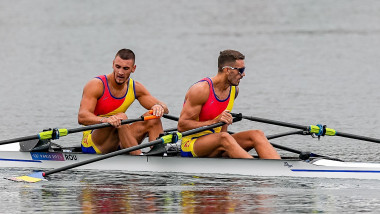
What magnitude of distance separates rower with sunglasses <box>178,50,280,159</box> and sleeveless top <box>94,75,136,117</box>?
105 centimetres

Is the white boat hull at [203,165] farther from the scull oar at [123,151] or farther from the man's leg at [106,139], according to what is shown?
the scull oar at [123,151]

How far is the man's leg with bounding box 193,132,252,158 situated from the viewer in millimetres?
13969

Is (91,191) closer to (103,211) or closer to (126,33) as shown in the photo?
(103,211)

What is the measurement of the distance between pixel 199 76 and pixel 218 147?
15.1 m

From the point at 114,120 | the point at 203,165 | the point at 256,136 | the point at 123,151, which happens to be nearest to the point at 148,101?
the point at 114,120

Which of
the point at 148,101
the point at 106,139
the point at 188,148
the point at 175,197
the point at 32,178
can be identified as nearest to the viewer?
the point at 175,197

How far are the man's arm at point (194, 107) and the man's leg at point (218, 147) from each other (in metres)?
0.21

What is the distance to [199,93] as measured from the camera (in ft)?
46.2

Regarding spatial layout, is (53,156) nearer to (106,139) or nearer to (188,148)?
(106,139)

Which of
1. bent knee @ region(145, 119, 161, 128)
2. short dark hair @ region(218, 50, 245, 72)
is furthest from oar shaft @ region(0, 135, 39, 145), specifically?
short dark hair @ region(218, 50, 245, 72)

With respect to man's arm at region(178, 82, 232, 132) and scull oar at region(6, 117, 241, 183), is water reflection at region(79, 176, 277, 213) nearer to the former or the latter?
scull oar at region(6, 117, 241, 183)

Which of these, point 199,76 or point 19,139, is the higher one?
point 199,76

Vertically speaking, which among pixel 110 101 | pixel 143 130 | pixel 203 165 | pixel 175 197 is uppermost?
pixel 110 101

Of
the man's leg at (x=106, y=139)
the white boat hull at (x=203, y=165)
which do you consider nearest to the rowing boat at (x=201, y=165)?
the white boat hull at (x=203, y=165)
